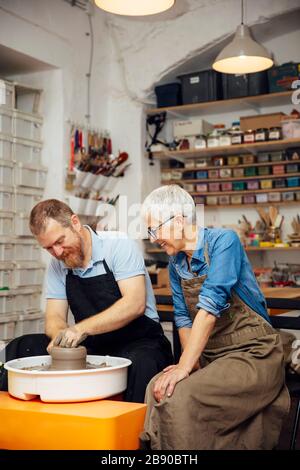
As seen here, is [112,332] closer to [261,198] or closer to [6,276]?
[6,276]

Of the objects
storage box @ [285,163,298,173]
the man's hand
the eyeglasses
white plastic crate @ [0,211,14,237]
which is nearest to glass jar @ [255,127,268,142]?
storage box @ [285,163,298,173]

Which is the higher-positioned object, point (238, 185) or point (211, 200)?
point (238, 185)

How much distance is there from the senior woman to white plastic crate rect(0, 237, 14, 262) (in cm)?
277

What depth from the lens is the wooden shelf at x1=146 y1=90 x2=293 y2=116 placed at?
6177 millimetres

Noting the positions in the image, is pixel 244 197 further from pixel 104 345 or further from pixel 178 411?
pixel 178 411

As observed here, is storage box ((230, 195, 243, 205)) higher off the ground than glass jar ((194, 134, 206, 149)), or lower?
lower

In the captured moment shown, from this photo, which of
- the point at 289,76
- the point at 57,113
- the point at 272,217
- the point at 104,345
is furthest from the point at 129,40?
the point at 104,345

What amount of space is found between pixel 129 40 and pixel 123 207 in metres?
1.72

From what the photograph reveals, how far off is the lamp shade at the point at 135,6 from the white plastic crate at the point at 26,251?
2463 mm

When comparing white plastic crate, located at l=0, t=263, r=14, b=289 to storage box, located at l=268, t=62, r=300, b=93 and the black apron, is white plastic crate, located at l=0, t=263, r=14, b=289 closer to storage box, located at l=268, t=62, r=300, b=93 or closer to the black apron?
the black apron

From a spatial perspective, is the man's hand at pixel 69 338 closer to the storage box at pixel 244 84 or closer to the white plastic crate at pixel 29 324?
the white plastic crate at pixel 29 324

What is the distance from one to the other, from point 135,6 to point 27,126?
233 cm

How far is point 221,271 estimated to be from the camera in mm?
2641

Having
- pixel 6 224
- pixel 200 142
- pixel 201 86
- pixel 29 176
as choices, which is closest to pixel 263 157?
pixel 200 142
